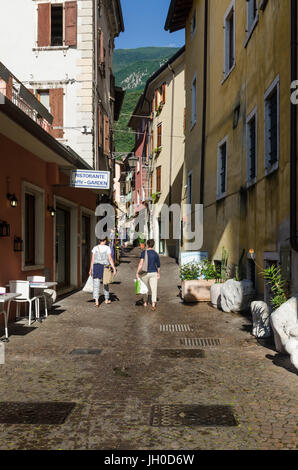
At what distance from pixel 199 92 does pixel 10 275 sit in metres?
10.4

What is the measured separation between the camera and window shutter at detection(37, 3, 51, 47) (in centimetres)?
1761

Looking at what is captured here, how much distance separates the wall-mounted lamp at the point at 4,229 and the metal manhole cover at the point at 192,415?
18.2 ft

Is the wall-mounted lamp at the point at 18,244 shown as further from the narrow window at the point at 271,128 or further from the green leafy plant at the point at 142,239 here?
the green leafy plant at the point at 142,239

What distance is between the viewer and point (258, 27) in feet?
33.2

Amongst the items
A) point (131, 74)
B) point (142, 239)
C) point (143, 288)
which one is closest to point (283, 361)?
point (143, 288)

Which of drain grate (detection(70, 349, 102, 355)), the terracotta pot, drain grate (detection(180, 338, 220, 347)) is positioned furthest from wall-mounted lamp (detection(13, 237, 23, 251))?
the terracotta pot

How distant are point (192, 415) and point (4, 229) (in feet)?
20.1

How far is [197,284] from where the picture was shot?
1217 cm

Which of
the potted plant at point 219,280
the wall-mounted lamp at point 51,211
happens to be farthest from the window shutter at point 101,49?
the potted plant at point 219,280

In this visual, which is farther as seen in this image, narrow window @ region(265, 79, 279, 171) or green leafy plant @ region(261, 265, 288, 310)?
narrow window @ region(265, 79, 279, 171)

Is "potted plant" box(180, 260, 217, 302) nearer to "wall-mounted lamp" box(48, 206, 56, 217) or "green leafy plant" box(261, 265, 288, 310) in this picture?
"wall-mounted lamp" box(48, 206, 56, 217)

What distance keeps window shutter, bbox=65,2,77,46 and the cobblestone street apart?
11.9 meters

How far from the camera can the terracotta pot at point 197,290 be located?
12.1 meters

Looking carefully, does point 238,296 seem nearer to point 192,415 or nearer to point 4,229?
point 4,229
